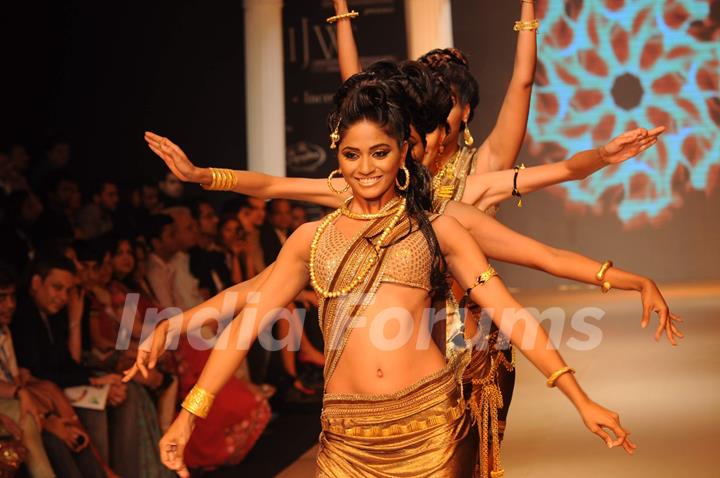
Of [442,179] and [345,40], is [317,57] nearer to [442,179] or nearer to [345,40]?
[345,40]

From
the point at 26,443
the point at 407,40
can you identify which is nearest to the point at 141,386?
the point at 26,443

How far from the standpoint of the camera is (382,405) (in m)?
3.15

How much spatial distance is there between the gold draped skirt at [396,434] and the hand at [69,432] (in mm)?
1870

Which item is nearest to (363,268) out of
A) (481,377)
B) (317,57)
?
(481,377)

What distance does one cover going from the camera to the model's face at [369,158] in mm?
3125

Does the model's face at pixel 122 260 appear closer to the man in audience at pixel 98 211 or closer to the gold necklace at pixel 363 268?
the man in audience at pixel 98 211

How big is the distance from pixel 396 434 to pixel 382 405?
92 millimetres

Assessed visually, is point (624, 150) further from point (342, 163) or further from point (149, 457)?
point (149, 457)

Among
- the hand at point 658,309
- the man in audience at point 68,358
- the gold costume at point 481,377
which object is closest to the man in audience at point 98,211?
the man in audience at point 68,358

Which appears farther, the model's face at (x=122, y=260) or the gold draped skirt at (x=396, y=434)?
the model's face at (x=122, y=260)

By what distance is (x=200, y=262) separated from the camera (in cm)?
692

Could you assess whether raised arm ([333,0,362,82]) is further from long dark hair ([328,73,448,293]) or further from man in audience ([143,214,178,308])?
man in audience ([143,214,178,308])

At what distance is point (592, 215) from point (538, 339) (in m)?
9.49

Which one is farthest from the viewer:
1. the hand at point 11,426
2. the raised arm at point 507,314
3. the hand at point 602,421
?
the hand at point 11,426
